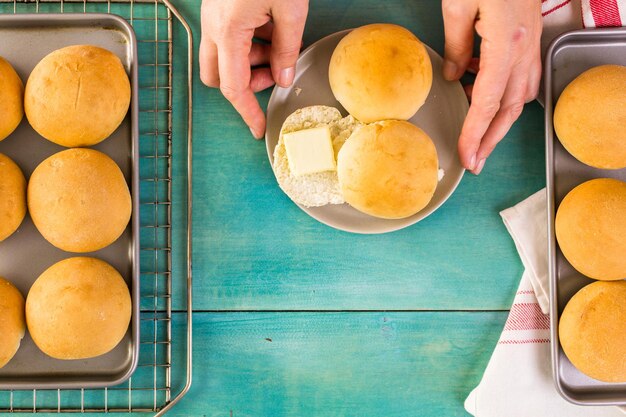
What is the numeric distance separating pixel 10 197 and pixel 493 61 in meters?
0.75

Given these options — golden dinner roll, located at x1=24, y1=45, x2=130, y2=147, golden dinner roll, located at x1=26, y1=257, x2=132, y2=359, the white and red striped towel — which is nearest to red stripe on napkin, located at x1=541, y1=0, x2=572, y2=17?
the white and red striped towel

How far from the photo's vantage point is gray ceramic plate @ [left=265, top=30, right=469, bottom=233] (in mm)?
978

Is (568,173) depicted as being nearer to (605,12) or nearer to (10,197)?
(605,12)

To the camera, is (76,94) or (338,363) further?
(338,363)

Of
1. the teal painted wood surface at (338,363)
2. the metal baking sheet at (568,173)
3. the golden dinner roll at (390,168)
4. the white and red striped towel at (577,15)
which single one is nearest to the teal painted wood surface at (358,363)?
the teal painted wood surface at (338,363)

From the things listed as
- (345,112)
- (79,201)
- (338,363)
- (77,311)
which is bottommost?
→ (338,363)

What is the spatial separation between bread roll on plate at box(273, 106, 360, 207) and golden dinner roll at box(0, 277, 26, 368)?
45 centimetres

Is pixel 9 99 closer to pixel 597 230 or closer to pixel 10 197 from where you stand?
pixel 10 197

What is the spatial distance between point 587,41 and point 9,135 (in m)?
0.97

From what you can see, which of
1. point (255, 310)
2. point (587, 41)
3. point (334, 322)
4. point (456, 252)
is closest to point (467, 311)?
point (456, 252)

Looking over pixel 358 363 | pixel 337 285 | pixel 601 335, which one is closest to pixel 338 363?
pixel 358 363

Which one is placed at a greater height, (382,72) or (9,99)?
(382,72)

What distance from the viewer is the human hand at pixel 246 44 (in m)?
0.83

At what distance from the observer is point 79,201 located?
899 mm
